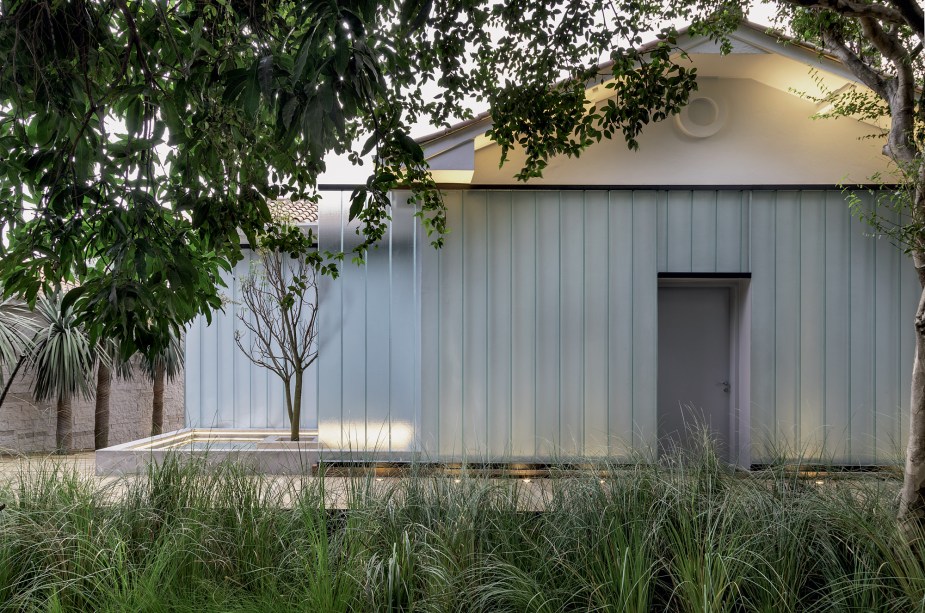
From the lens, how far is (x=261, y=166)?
10.0 ft

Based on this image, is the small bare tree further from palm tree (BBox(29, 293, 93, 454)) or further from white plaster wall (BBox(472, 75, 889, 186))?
white plaster wall (BBox(472, 75, 889, 186))

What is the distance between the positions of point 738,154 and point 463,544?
17.2 ft

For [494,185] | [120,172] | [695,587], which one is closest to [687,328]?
[494,185]

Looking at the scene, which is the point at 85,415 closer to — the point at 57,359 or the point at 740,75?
the point at 57,359

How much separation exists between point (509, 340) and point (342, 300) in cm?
178

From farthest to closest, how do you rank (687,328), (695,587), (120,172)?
(687,328), (695,587), (120,172)

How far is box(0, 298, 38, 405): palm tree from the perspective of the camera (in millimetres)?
8094

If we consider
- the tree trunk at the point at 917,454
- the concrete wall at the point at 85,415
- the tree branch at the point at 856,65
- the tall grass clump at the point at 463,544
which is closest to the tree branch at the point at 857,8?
the tree trunk at the point at 917,454

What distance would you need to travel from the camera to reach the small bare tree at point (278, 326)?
7.19 m

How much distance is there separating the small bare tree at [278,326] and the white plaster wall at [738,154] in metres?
2.84

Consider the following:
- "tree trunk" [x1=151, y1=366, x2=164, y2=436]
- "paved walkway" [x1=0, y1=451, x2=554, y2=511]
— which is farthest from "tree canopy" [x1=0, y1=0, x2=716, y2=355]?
"tree trunk" [x1=151, y1=366, x2=164, y2=436]

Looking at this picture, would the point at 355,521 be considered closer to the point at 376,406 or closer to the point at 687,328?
the point at 376,406

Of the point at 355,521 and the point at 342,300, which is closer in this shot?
the point at 355,521

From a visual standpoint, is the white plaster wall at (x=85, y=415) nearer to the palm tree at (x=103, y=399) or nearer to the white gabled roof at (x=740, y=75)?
the palm tree at (x=103, y=399)
